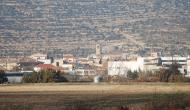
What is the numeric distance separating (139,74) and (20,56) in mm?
82090

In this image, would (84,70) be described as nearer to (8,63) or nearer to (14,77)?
(8,63)

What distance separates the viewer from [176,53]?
197375mm

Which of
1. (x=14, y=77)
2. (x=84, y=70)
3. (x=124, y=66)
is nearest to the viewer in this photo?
(x=14, y=77)

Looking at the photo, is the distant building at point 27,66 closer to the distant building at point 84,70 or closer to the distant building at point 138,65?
the distant building at point 84,70

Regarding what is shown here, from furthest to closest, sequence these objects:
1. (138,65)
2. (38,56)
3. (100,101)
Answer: (38,56) → (138,65) → (100,101)

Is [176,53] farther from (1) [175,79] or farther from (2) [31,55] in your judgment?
(1) [175,79]

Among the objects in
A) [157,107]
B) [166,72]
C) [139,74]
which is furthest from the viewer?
[139,74]

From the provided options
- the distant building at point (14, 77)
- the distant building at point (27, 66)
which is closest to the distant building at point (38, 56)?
the distant building at point (27, 66)

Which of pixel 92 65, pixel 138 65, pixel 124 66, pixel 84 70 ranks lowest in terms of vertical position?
pixel 84 70

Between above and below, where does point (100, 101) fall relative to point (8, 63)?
below

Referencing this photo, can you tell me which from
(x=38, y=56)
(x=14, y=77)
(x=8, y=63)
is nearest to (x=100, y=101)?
(x=14, y=77)

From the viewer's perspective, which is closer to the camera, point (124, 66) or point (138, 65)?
point (124, 66)

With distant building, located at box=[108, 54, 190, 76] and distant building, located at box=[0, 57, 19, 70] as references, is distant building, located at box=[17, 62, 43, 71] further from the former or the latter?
distant building, located at box=[108, 54, 190, 76]

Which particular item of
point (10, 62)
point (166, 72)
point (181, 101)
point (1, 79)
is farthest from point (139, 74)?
point (181, 101)
